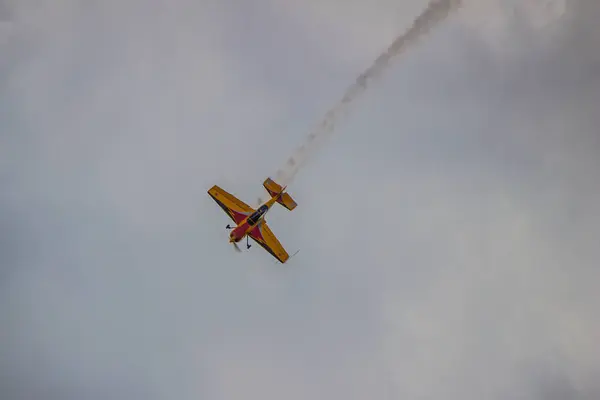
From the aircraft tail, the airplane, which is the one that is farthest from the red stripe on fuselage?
the aircraft tail

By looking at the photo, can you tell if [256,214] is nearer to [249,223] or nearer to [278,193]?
[249,223]

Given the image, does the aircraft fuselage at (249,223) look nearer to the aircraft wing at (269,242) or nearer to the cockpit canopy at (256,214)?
the cockpit canopy at (256,214)

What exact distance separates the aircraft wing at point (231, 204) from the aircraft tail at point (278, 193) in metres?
4.07

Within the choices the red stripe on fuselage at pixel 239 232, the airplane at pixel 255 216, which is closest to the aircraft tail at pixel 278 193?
the airplane at pixel 255 216

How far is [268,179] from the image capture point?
113m

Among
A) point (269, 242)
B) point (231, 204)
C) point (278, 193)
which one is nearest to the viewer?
point (278, 193)

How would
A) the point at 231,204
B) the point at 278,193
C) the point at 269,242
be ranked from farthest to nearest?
the point at 269,242
the point at 231,204
the point at 278,193

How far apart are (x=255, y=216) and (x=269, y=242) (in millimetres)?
4327

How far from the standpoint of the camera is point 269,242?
11750 centimetres

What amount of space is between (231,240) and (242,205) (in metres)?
5.00

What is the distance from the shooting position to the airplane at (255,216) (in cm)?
11394

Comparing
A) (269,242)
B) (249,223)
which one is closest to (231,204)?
(249,223)

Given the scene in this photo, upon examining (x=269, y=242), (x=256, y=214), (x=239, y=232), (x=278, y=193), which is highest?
(x=278, y=193)

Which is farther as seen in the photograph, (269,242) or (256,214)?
(269,242)
